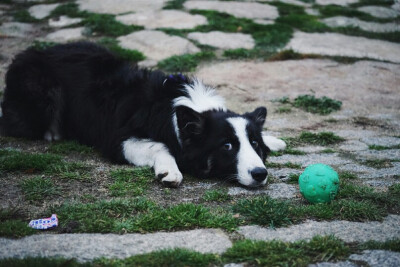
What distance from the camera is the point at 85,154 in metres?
4.93

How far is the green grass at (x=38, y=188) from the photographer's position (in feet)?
11.1

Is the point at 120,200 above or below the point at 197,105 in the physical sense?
below

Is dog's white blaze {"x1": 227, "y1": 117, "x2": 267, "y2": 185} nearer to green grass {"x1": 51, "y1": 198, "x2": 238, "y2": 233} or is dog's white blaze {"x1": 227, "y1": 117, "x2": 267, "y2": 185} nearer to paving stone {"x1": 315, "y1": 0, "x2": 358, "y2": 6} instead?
green grass {"x1": 51, "y1": 198, "x2": 238, "y2": 233}

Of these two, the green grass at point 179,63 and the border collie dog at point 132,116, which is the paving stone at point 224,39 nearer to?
the green grass at point 179,63

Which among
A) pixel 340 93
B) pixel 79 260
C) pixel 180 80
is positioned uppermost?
pixel 180 80

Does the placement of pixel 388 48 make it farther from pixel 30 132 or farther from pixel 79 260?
pixel 79 260

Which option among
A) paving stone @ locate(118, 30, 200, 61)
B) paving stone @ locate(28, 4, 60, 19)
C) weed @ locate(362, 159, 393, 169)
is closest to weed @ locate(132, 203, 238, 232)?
weed @ locate(362, 159, 393, 169)

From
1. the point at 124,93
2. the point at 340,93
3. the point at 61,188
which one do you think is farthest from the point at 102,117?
the point at 340,93

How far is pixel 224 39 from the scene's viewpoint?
9.23 metres

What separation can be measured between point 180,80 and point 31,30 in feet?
20.4

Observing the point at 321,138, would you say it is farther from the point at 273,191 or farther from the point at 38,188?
the point at 38,188

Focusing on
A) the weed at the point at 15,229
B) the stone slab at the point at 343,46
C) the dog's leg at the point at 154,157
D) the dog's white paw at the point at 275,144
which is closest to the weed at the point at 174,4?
the stone slab at the point at 343,46

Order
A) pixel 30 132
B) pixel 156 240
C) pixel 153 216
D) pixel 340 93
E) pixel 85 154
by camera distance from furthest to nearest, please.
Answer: pixel 340 93 → pixel 30 132 → pixel 85 154 → pixel 153 216 → pixel 156 240

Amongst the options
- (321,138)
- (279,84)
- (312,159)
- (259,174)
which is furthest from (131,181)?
(279,84)
